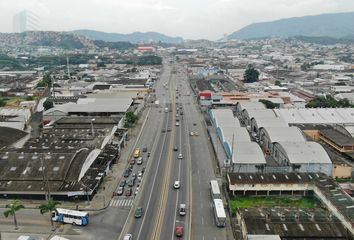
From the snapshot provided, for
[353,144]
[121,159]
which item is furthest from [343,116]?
[121,159]

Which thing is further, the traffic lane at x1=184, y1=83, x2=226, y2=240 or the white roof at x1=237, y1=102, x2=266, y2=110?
the white roof at x1=237, y1=102, x2=266, y2=110

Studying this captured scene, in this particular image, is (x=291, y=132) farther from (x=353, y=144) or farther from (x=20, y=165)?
(x=20, y=165)

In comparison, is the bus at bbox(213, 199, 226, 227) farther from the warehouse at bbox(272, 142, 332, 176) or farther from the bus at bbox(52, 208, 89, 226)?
the warehouse at bbox(272, 142, 332, 176)

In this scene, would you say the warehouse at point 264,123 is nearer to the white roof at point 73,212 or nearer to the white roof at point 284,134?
the white roof at point 284,134

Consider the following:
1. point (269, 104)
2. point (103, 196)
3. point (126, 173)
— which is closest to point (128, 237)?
point (103, 196)

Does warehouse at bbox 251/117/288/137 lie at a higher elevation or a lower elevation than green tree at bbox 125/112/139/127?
higher

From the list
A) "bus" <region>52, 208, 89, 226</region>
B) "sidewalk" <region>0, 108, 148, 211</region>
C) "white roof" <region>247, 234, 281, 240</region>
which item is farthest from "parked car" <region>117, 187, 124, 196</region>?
"white roof" <region>247, 234, 281, 240</region>

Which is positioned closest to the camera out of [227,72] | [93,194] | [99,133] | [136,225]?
[136,225]
